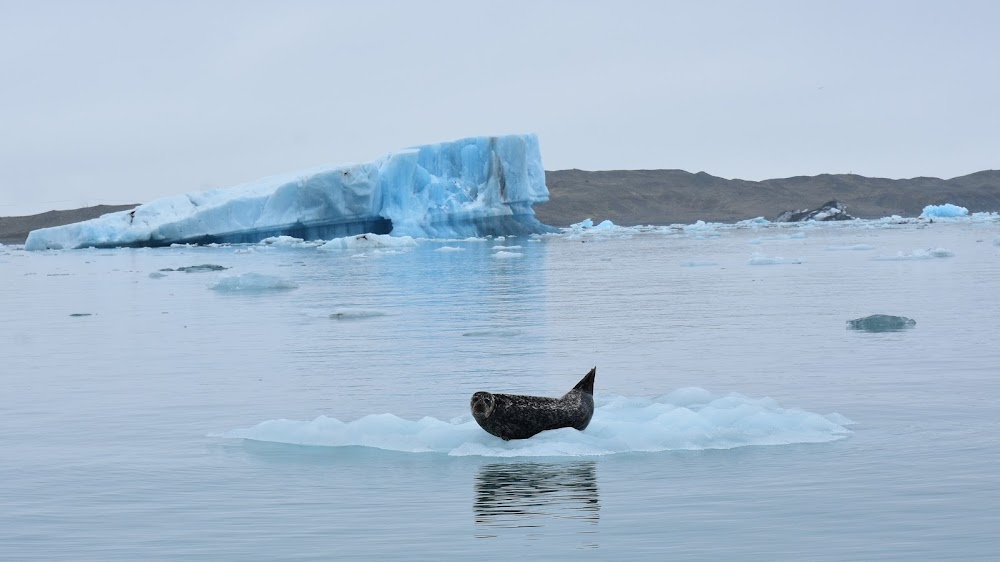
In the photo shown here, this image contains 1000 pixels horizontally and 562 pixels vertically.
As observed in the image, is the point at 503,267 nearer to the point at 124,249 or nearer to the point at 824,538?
the point at 824,538

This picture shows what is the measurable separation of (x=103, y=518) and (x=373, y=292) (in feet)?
52.4

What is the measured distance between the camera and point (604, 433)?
666 cm

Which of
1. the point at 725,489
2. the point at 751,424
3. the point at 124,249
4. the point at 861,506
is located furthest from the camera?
the point at 124,249

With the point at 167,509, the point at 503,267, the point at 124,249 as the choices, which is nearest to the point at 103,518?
the point at 167,509

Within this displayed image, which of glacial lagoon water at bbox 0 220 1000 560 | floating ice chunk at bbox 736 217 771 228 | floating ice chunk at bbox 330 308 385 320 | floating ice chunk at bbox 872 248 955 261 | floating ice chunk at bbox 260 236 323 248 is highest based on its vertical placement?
glacial lagoon water at bbox 0 220 1000 560

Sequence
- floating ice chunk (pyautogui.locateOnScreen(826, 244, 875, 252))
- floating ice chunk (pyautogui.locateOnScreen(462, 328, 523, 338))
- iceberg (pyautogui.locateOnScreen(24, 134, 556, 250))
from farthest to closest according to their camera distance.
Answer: iceberg (pyautogui.locateOnScreen(24, 134, 556, 250)) < floating ice chunk (pyautogui.locateOnScreen(826, 244, 875, 252)) < floating ice chunk (pyautogui.locateOnScreen(462, 328, 523, 338))

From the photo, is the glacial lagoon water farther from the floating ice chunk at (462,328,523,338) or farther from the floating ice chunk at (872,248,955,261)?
the floating ice chunk at (872,248,955,261)

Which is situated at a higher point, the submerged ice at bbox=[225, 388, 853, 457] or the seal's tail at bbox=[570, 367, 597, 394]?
the seal's tail at bbox=[570, 367, 597, 394]

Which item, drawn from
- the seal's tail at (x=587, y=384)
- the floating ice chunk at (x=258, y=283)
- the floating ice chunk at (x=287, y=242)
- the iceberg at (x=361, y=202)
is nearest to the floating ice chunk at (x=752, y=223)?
the iceberg at (x=361, y=202)

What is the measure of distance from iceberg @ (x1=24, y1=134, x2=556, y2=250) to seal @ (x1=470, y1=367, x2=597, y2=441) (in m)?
40.4

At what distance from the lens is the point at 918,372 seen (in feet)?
30.5

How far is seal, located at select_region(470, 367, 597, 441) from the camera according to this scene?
640 centimetres

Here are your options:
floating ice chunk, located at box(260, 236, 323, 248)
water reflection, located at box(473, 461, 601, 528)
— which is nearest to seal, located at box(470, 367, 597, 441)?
water reflection, located at box(473, 461, 601, 528)

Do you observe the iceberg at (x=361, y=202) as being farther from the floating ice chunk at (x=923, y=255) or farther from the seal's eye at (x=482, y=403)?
the seal's eye at (x=482, y=403)
